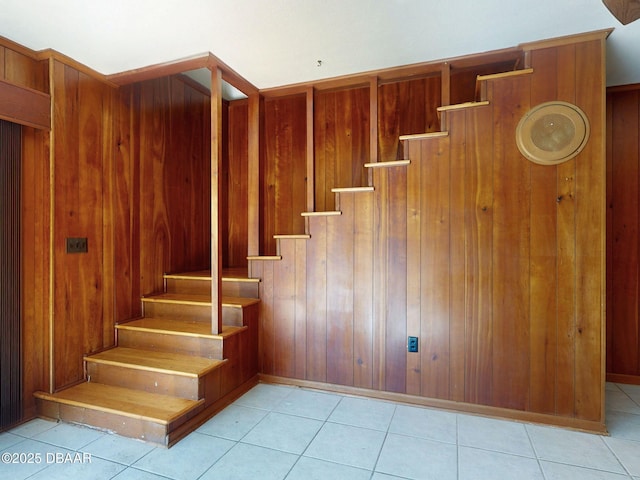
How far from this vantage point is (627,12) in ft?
3.70

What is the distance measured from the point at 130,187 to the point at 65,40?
1.04 meters

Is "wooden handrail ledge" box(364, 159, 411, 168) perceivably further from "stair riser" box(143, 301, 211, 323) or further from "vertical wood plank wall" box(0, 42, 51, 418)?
"vertical wood plank wall" box(0, 42, 51, 418)

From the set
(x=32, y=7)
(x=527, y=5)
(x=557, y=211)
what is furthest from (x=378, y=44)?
(x=32, y=7)

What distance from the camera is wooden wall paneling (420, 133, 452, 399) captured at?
234cm

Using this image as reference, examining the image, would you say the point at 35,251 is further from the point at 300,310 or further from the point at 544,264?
the point at 544,264

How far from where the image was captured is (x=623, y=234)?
279 centimetres

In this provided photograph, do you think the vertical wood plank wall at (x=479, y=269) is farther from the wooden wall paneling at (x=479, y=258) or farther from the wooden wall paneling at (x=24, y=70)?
the wooden wall paneling at (x=24, y=70)

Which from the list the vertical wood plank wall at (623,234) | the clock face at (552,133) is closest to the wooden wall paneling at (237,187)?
the clock face at (552,133)

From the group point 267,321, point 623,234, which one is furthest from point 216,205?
point 623,234

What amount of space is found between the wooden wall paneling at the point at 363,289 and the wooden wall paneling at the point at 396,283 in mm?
125

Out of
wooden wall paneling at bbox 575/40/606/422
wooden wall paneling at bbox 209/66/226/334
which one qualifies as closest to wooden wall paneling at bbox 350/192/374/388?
wooden wall paneling at bbox 209/66/226/334

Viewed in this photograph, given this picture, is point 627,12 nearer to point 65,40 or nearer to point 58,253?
point 65,40

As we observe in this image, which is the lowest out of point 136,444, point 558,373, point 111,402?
point 136,444

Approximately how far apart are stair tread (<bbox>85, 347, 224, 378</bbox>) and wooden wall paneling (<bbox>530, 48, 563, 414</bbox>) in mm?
2065
